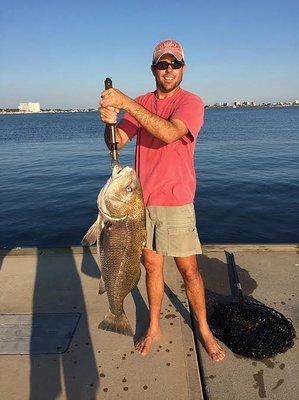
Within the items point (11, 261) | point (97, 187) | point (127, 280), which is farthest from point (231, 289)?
point (97, 187)

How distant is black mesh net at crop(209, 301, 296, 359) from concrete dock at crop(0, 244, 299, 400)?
0.33 feet

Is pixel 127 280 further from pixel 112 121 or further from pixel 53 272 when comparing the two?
pixel 53 272

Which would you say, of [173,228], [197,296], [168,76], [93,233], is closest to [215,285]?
[197,296]

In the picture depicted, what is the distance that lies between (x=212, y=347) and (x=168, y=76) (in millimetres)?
2838

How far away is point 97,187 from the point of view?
16625 mm

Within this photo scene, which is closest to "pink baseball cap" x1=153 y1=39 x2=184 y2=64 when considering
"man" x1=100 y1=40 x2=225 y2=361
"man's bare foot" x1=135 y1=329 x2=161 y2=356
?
"man" x1=100 y1=40 x2=225 y2=361

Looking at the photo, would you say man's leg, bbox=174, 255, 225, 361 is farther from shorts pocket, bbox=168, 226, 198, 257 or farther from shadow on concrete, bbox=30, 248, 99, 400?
shadow on concrete, bbox=30, 248, 99, 400

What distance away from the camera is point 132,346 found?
3.88 metres

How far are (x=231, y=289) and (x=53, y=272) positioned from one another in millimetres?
2644

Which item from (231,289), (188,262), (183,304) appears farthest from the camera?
(231,289)

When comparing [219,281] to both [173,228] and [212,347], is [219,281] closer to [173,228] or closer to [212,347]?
[212,347]

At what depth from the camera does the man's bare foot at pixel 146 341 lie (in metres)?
3.77

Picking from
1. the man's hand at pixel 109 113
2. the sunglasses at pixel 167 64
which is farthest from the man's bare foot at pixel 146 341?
the sunglasses at pixel 167 64

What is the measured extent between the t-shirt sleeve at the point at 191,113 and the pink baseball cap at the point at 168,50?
1.39 ft
